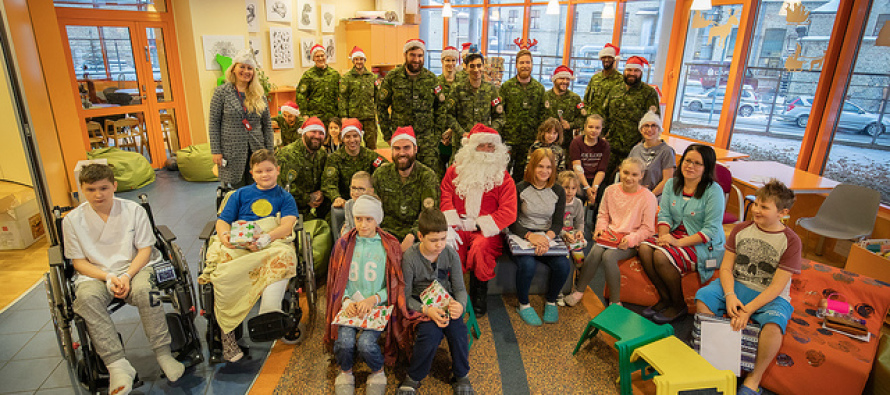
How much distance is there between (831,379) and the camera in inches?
102

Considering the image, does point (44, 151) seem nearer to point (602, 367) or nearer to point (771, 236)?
point (602, 367)

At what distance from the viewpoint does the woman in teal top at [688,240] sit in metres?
3.30

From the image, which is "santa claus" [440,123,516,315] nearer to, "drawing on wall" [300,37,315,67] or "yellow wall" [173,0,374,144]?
"yellow wall" [173,0,374,144]

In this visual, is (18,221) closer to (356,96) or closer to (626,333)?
(356,96)

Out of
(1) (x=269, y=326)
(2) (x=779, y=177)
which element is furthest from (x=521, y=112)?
(1) (x=269, y=326)

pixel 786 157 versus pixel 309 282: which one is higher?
pixel 786 157

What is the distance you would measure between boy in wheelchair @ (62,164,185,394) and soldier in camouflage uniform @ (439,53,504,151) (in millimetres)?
2965

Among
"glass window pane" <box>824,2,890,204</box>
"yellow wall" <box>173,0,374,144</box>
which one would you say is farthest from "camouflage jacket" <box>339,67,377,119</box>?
"glass window pane" <box>824,2,890,204</box>

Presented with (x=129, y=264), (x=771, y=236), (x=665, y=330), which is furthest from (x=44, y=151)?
(x=771, y=236)

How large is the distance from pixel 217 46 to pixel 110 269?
5.12 metres

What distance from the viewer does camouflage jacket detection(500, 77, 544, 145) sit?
518 centimetres

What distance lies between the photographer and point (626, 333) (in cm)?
281

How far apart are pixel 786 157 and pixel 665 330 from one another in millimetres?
4631

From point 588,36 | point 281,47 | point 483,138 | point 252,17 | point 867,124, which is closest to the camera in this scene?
point 483,138
